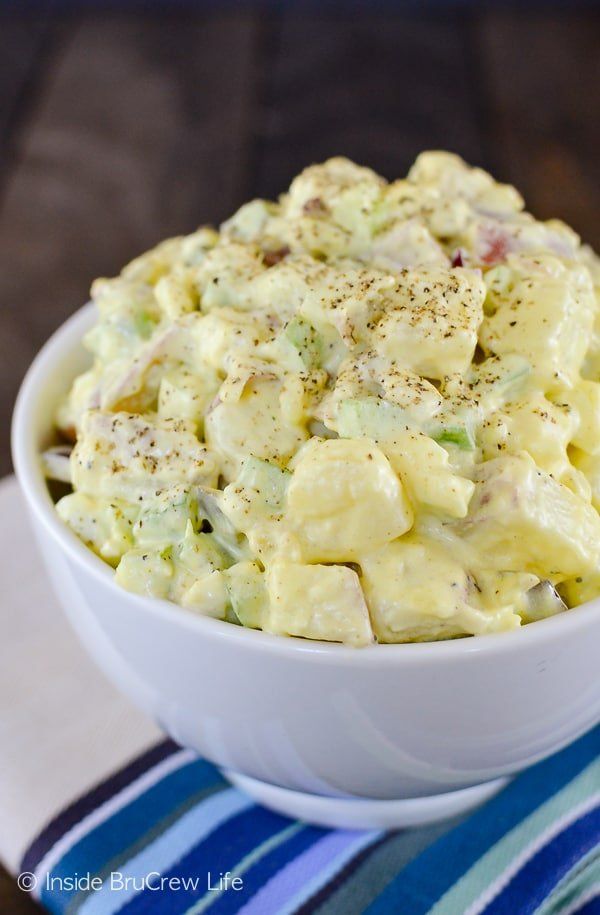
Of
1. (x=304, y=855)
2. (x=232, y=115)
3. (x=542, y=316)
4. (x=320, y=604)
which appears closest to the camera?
(x=320, y=604)

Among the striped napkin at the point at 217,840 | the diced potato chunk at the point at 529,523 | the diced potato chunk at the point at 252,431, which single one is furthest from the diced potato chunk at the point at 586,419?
the striped napkin at the point at 217,840

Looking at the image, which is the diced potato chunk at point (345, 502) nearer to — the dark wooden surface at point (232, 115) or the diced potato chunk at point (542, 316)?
the diced potato chunk at point (542, 316)

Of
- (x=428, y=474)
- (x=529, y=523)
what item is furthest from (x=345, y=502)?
(x=529, y=523)

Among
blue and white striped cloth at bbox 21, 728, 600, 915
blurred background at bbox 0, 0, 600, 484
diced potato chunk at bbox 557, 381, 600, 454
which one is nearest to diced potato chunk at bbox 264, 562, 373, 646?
diced potato chunk at bbox 557, 381, 600, 454

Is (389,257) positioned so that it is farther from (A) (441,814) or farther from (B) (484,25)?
(B) (484,25)

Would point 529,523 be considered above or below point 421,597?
above

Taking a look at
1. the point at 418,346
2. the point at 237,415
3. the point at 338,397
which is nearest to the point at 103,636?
the point at 237,415

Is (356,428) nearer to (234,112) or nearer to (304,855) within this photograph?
(304,855)
